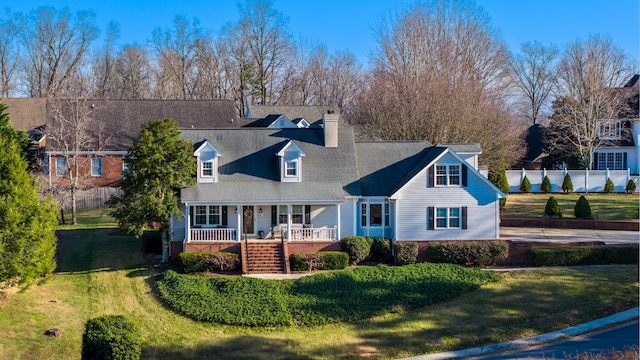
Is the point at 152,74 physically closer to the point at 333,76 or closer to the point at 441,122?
the point at 333,76

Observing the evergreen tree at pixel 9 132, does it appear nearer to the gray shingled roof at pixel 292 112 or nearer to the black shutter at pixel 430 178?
the gray shingled roof at pixel 292 112

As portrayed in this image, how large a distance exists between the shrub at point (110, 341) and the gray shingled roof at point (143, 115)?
2605 cm

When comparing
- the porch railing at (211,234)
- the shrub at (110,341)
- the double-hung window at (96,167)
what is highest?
the double-hung window at (96,167)

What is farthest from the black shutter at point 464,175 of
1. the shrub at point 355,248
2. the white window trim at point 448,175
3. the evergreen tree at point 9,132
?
the evergreen tree at point 9,132

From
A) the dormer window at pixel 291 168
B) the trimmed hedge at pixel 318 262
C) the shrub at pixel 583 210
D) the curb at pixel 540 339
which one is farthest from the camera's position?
the shrub at pixel 583 210

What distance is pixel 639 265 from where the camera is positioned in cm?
2931

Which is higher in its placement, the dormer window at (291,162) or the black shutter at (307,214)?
the dormer window at (291,162)

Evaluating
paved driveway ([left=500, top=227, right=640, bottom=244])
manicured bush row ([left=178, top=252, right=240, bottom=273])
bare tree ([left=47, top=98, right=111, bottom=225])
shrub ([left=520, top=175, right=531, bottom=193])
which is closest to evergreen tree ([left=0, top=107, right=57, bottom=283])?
manicured bush row ([left=178, top=252, right=240, bottom=273])

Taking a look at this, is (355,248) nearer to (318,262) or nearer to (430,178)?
(318,262)

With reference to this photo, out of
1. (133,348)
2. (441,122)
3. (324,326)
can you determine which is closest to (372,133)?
(441,122)

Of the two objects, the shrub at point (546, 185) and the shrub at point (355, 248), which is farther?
the shrub at point (546, 185)

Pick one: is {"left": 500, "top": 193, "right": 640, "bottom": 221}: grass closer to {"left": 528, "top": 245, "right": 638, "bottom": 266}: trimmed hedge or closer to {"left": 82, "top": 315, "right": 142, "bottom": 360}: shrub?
{"left": 528, "top": 245, "right": 638, "bottom": 266}: trimmed hedge

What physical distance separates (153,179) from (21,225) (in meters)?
6.05

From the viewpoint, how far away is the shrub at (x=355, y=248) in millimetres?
30469
